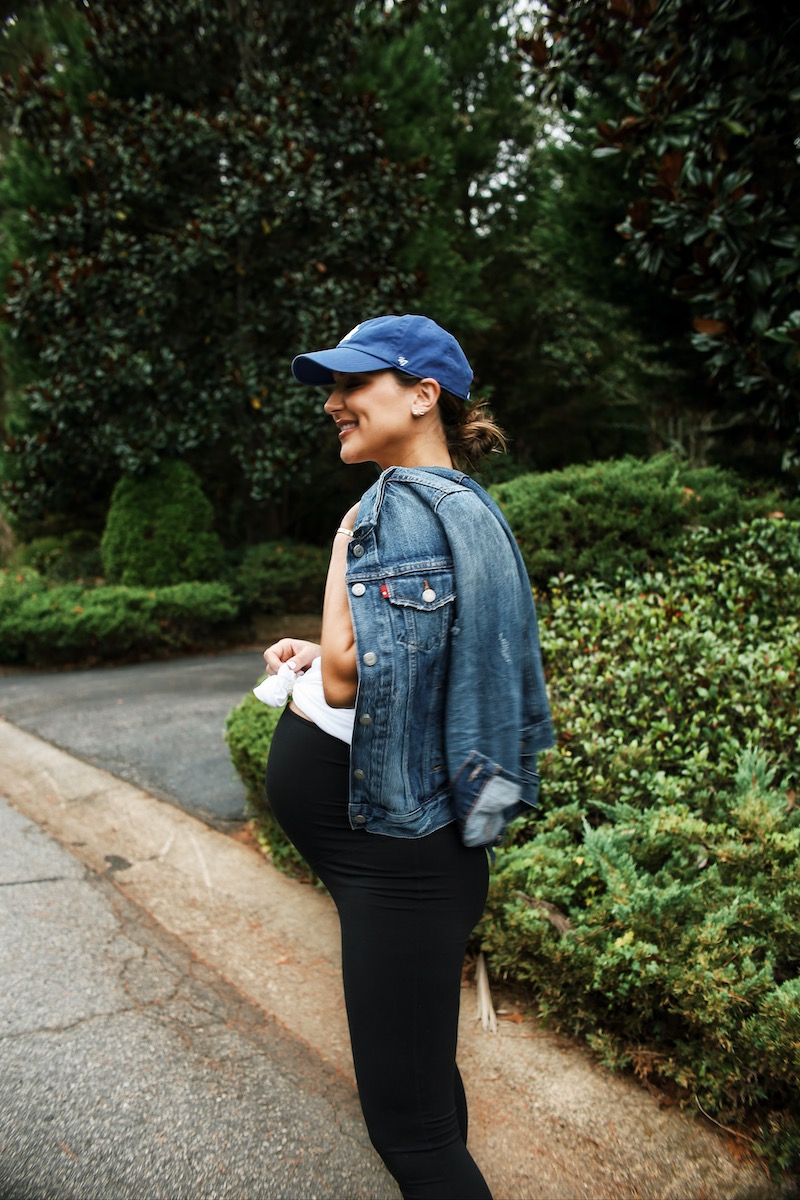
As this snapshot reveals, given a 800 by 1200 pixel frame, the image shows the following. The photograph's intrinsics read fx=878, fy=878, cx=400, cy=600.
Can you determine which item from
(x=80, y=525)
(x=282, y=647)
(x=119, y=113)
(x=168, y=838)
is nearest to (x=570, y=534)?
(x=168, y=838)

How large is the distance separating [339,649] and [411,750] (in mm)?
219

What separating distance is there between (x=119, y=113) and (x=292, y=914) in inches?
378

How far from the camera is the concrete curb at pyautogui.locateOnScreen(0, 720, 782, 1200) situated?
2059 millimetres

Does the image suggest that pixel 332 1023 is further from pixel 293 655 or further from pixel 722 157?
pixel 722 157

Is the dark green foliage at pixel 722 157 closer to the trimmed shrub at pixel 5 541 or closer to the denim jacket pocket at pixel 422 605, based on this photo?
the denim jacket pocket at pixel 422 605

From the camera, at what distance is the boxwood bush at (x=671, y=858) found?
2.16m

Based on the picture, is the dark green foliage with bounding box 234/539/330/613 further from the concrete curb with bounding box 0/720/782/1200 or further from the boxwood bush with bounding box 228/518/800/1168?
the boxwood bush with bounding box 228/518/800/1168

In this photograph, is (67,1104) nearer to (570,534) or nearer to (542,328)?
(570,534)

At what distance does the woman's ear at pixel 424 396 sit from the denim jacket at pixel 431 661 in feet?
0.45

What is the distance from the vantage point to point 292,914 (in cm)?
334

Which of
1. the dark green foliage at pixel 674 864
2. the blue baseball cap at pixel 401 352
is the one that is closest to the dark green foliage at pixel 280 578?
the dark green foliage at pixel 674 864

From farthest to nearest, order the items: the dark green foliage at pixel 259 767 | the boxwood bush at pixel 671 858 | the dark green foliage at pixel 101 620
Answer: the dark green foliage at pixel 101 620, the dark green foliage at pixel 259 767, the boxwood bush at pixel 671 858

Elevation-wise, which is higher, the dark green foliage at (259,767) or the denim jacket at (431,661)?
the denim jacket at (431,661)

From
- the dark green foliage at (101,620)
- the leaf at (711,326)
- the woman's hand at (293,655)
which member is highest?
the leaf at (711,326)
